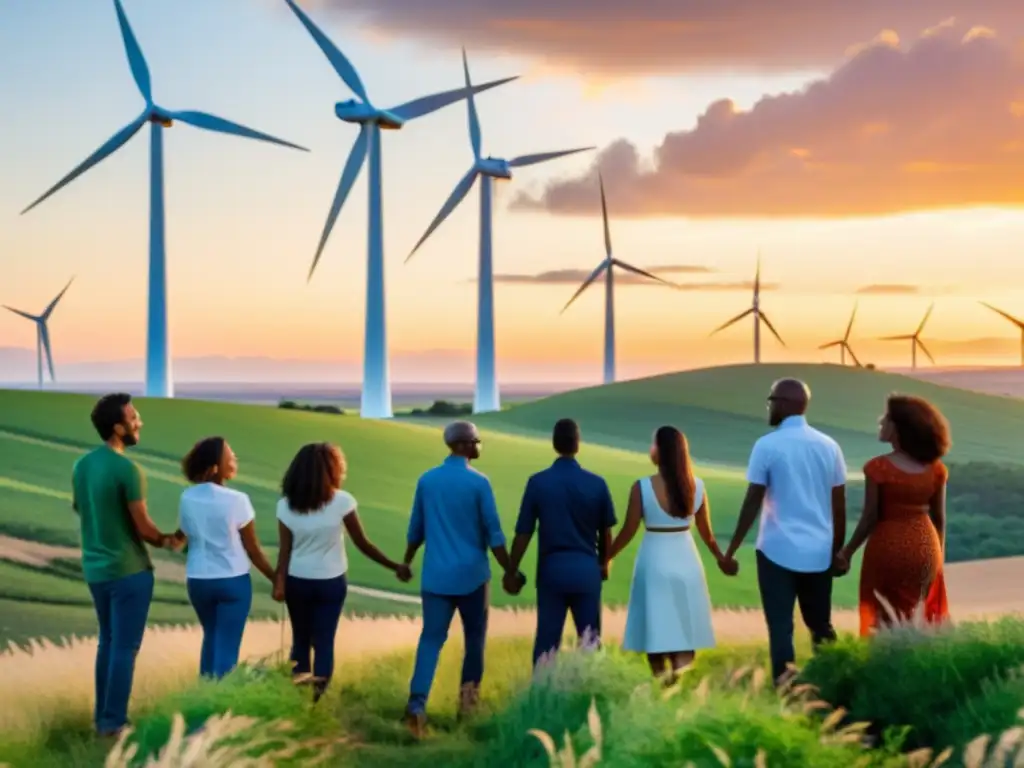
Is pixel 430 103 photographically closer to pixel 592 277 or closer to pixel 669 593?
pixel 592 277

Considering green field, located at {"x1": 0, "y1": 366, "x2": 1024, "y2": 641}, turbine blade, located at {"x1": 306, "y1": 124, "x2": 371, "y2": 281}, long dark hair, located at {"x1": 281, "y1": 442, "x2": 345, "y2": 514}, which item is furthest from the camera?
turbine blade, located at {"x1": 306, "y1": 124, "x2": 371, "y2": 281}

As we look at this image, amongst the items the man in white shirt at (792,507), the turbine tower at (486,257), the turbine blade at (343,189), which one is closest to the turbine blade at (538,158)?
the turbine tower at (486,257)

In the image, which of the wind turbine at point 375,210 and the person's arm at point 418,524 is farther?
the wind turbine at point 375,210

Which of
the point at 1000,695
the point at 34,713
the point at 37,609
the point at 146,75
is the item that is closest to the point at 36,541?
the point at 37,609

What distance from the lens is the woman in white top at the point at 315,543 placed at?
28.6ft

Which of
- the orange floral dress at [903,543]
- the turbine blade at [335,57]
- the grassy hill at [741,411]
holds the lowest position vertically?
the orange floral dress at [903,543]

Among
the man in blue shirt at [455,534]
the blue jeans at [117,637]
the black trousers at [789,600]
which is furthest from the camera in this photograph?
the black trousers at [789,600]

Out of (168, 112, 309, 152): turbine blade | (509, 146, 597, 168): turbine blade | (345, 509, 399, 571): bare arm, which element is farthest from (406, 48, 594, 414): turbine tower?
(345, 509, 399, 571): bare arm

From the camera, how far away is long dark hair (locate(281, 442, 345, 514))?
342 inches

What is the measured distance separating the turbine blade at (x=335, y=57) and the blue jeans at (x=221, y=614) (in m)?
33.9

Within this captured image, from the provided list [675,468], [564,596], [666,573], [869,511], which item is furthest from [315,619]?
[869,511]

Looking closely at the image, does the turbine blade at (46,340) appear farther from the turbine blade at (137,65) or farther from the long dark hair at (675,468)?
the long dark hair at (675,468)

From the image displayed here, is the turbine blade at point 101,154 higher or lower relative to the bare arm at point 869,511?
higher

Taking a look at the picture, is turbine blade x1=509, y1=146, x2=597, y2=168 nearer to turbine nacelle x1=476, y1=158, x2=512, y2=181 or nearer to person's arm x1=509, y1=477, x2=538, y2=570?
turbine nacelle x1=476, y1=158, x2=512, y2=181
